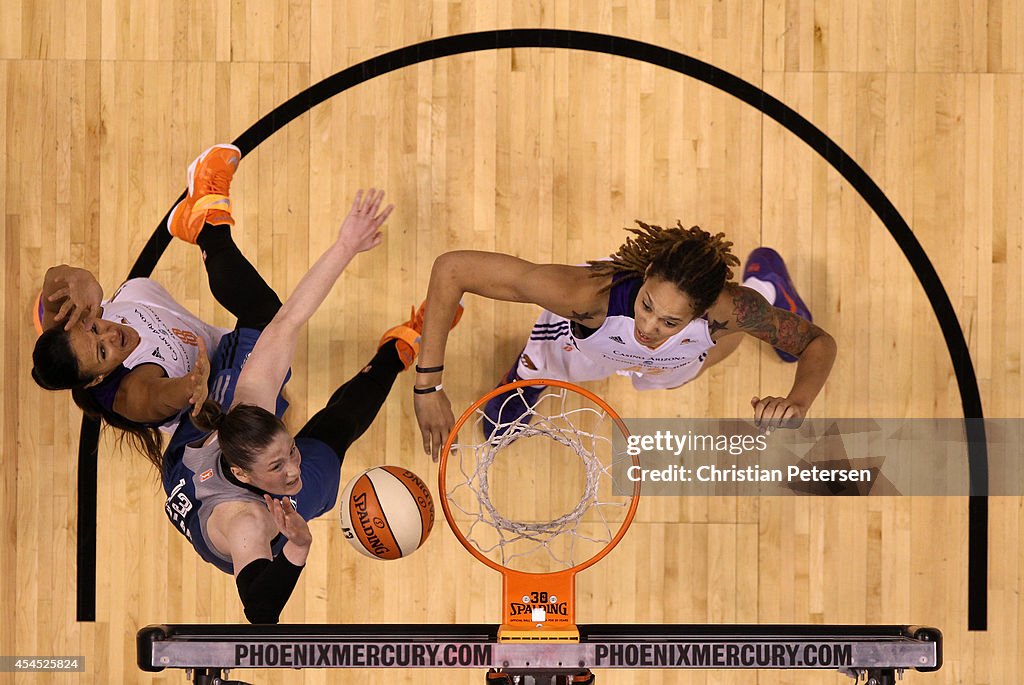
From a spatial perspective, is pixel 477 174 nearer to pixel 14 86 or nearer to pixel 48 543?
pixel 14 86

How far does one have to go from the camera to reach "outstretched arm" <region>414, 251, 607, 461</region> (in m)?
3.12

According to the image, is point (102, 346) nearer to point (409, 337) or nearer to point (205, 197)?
point (205, 197)

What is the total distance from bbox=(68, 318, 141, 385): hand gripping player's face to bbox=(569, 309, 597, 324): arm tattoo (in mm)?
1630

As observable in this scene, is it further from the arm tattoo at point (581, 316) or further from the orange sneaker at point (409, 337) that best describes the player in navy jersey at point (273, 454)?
the arm tattoo at point (581, 316)

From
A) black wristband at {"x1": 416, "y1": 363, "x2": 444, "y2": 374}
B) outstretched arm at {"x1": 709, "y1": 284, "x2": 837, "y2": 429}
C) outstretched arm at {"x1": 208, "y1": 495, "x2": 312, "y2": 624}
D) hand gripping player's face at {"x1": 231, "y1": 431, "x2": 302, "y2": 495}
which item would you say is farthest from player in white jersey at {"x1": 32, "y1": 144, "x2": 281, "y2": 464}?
outstretched arm at {"x1": 709, "y1": 284, "x2": 837, "y2": 429}

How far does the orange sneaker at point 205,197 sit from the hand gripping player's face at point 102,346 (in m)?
0.43

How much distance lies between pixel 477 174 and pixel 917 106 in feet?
5.73

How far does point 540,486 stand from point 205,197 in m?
1.71

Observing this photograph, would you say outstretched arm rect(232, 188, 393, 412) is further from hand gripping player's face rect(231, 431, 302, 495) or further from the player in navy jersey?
hand gripping player's face rect(231, 431, 302, 495)

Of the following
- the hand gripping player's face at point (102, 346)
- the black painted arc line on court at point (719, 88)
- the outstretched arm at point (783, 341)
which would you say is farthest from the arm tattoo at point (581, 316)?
the hand gripping player's face at point (102, 346)

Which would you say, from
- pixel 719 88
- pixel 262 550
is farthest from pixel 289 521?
pixel 719 88

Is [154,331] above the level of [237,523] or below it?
above

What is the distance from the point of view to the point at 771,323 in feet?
10.3

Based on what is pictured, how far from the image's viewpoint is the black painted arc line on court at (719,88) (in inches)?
132
